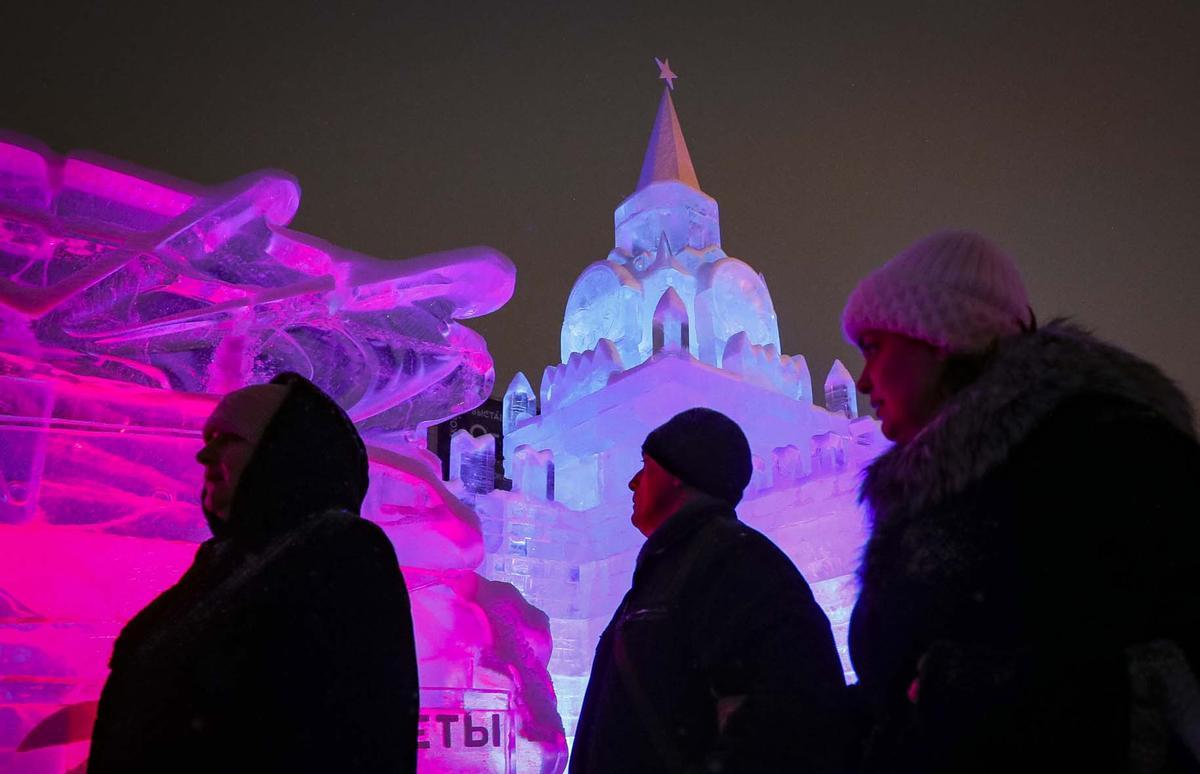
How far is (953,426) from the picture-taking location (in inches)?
75.0

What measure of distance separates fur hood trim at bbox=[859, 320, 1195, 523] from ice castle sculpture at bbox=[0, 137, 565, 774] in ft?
9.62

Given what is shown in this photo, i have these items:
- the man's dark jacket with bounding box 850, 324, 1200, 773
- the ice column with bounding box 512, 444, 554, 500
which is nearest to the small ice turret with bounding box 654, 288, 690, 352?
the ice column with bounding box 512, 444, 554, 500

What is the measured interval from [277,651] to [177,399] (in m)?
2.65

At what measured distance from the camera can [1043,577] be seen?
169 centimetres

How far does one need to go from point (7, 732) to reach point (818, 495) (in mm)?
9874

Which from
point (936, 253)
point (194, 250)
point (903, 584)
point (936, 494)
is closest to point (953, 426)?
point (936, 494)

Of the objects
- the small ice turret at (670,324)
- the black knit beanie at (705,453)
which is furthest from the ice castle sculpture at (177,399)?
the small ice turret at (670,324)

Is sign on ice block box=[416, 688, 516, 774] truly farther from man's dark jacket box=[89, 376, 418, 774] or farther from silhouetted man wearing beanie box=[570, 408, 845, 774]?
man's dark jacket box=[89, 376, 418, 774]

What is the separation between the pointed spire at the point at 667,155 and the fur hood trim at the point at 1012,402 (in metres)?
18.7

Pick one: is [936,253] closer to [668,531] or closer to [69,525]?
[668,531]

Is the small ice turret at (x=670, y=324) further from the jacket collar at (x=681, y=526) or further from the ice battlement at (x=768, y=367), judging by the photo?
the jacket collar at (x=681, y=526)

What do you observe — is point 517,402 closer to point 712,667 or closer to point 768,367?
point 768,367

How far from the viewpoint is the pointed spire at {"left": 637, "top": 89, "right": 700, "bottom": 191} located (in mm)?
20312

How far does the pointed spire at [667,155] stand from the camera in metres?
20.3
